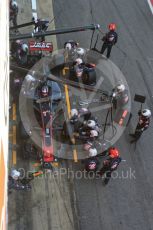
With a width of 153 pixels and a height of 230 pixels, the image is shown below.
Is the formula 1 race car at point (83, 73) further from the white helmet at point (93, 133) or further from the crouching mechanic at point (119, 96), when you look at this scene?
the white helmet at point (93, 133)

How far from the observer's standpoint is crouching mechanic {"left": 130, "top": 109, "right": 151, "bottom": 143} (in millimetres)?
15239

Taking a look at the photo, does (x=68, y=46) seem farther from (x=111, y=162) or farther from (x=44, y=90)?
(x=111, y=162)

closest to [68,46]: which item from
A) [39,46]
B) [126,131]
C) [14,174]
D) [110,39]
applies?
[39,46]

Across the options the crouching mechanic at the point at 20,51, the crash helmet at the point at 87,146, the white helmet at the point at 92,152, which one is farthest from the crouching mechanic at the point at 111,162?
the crouching mechanic at the point at 20,51

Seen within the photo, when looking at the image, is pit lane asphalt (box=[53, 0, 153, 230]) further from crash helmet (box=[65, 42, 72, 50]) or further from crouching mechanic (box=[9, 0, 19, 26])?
crouching mechanic (box=[9, 0, 19, 26])

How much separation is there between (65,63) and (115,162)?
231 inches

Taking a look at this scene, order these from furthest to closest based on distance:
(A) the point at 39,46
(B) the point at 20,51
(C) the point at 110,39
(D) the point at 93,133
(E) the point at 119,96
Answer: (C) the point at 110,39 < (A) the point at 39,46 < (B) the point at 20,51 < (E) the point at 119,96 < (D) the point at 93,133

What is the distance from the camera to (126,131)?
16641 millimetres

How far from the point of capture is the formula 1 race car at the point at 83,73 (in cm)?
1722

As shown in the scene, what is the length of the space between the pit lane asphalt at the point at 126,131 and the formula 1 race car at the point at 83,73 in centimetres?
198

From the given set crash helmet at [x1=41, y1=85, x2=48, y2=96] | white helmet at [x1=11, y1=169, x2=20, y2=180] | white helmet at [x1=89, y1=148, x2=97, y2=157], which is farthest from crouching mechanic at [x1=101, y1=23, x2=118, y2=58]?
white helmet at [x1=11, y1=169, x2=20, y2=180]

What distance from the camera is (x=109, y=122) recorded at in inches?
658

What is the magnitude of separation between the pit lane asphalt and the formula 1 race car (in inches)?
78.1

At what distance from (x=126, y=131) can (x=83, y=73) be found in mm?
2972
